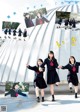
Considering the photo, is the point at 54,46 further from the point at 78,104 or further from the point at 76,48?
the point at 78,104

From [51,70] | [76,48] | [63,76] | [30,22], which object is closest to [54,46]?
[76,48]

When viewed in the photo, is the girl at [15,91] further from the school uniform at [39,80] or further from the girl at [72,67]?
the girl at [72,67]

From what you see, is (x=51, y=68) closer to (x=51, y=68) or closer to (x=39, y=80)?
(x=51, y=68)

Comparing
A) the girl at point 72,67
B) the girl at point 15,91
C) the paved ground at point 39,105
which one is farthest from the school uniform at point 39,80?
the girl at point 15,91

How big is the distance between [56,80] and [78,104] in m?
1.22

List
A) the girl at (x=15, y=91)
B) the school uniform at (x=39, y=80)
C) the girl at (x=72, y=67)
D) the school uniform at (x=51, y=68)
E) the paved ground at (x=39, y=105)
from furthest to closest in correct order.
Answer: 1. the girl at (x=15, y=91)
2. the girl at (x=72, y=67)
3. the school uniform at (x=51, y=68)
4. the school uniform at (x=39, y=80)
5. the paved ground at (x=39, y=105)

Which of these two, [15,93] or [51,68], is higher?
[51,68]

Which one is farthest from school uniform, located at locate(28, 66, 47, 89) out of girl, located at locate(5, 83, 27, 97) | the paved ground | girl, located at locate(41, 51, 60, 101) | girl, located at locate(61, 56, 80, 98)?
girl, located at locate(5, 83, 27, 97)

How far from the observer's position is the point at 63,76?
→ 19.2 metres

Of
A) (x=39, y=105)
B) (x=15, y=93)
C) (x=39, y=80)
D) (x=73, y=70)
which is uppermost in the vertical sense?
(x=73, y=70)

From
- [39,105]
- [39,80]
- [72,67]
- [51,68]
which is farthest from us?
[72,67]

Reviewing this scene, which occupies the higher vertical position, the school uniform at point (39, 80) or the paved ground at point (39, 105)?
the school uniform at point (39, 80)

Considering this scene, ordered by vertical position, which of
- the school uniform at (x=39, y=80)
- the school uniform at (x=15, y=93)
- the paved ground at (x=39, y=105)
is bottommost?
the paved ground at (x=39, y=105)

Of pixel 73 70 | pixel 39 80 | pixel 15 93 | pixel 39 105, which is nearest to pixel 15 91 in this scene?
pixel 15 93
